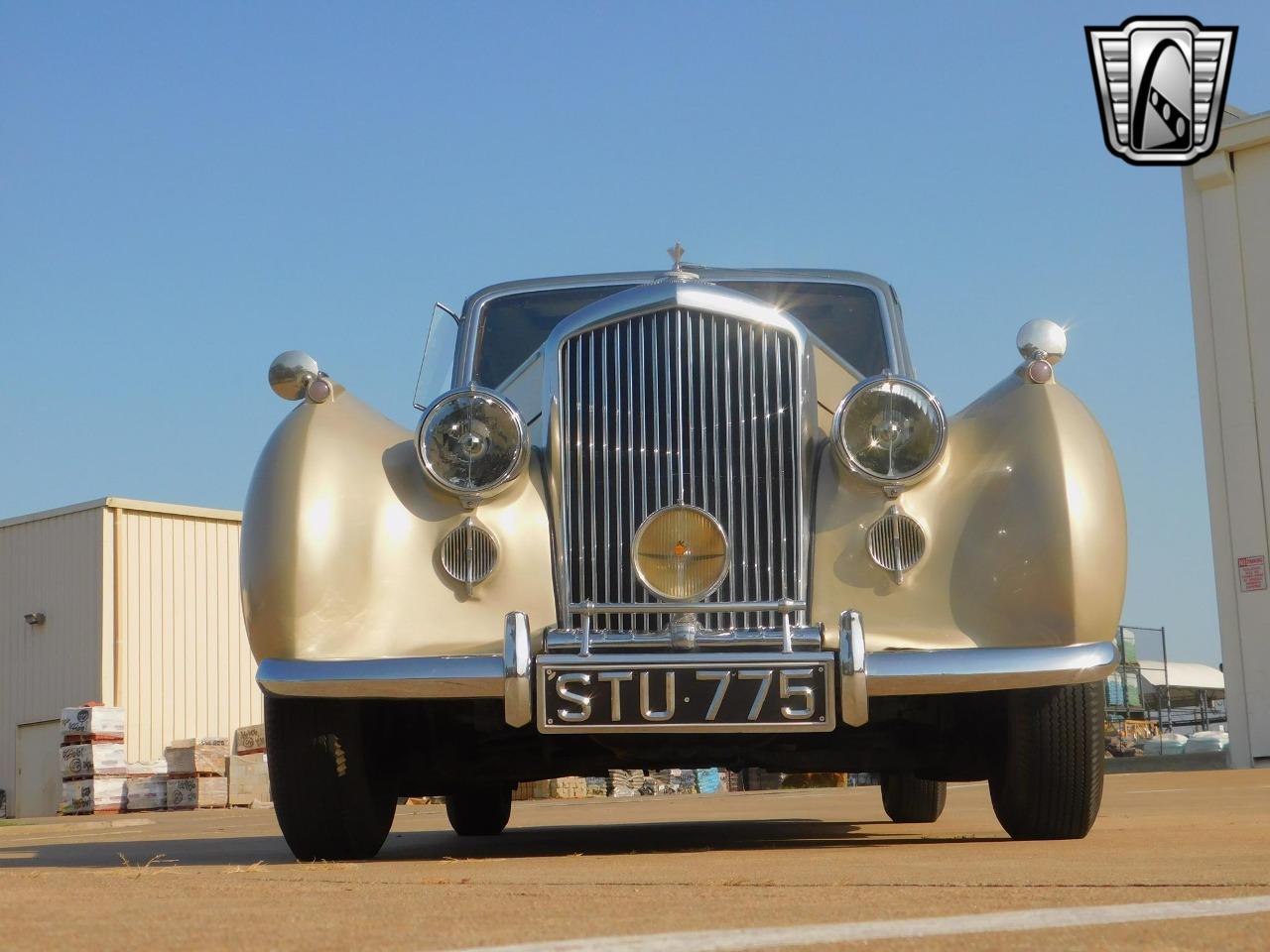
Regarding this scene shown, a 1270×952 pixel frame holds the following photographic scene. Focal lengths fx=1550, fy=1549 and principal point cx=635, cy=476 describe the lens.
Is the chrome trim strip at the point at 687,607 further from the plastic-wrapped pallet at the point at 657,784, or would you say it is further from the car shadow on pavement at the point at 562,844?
the plastic-wrapped pallet at the point at 657,784

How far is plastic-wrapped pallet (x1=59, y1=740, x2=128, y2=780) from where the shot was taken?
69.2ft

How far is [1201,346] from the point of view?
16938 millimetres

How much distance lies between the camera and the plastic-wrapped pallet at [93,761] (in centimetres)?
2108

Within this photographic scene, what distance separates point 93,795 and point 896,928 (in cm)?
2054

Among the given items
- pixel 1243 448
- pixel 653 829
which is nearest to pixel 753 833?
pixel 653 829

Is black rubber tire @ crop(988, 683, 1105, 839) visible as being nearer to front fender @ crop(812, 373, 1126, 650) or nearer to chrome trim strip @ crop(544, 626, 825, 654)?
front fender @ crop(812, 373, 1126, 650)

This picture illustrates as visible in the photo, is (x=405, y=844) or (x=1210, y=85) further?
(x=1210, y=85)

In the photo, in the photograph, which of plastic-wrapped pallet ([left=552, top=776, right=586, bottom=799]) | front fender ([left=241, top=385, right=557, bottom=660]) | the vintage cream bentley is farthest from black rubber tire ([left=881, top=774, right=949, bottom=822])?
plastic-wrapped pallet ([left=552, top=776, right=586, bottom=799])

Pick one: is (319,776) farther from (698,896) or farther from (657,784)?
(657,784)

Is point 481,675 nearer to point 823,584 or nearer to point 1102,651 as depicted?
point 823,584

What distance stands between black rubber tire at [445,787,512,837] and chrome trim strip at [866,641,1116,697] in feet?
9.68

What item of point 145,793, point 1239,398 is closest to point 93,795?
point 145,793

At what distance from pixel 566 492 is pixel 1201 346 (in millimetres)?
14069

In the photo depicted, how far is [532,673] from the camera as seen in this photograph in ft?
13.1
